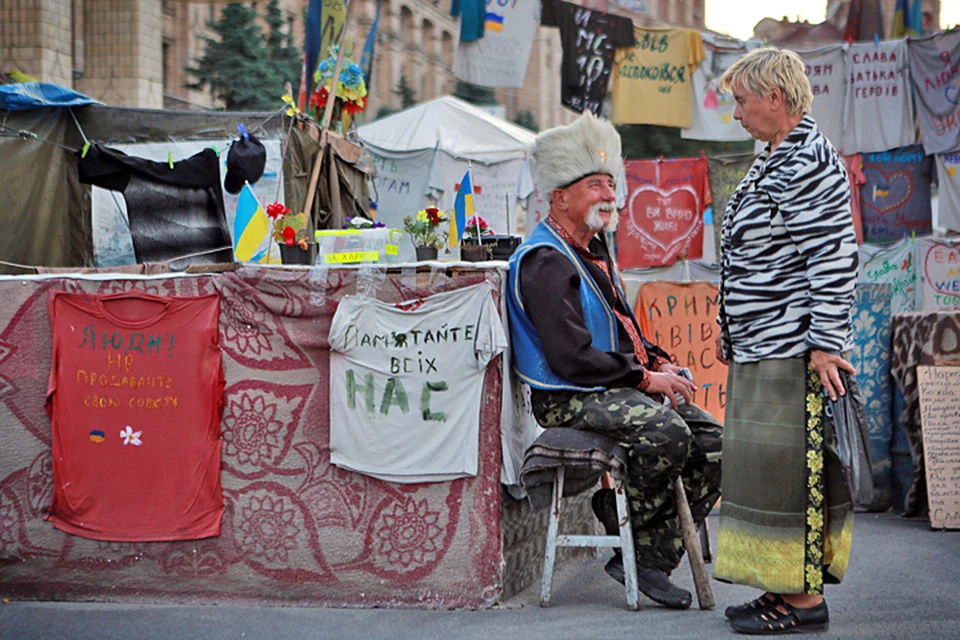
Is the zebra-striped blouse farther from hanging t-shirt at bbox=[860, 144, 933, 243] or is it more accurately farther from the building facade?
hanging t-shirt at bbox=[860, 144, 933, 243]

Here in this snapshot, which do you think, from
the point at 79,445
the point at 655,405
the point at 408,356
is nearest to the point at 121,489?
the point at 79,445

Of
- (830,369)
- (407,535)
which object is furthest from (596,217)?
(407,535)

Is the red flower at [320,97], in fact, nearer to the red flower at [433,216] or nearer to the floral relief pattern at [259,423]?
the red flower at [433,216]

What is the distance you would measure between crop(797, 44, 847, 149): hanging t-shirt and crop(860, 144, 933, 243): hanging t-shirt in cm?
65

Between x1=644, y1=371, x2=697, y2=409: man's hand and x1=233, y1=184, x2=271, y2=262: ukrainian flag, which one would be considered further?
x1=233, y1=184, x2=271, y2=262: ukrainian flag

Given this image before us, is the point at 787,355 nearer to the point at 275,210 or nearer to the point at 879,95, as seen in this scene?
the point at 275,210

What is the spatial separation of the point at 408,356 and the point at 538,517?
1.06 metres

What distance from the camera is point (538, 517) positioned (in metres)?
4.81

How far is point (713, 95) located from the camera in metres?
12.6

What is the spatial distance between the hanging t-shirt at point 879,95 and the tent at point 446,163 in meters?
4.16

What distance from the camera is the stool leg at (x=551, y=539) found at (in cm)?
426

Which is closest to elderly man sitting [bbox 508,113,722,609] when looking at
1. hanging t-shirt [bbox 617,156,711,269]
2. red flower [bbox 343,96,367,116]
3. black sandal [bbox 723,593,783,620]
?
black sandal [bbox 723,593,783,620]

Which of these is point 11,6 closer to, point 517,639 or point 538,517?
point 538,517

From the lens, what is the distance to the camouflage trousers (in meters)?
4.12
